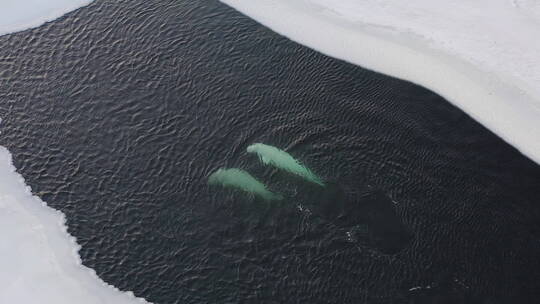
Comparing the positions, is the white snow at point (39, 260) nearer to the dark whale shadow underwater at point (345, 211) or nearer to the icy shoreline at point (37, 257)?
the icy shoreline at point (37, 257)

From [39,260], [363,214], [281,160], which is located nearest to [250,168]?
[281,160]

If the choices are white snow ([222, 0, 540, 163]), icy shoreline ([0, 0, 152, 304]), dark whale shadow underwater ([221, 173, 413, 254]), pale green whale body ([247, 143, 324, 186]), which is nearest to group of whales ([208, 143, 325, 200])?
pale green whale body ([247, 143, 324, 186])

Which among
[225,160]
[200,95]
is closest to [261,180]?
[225,160]

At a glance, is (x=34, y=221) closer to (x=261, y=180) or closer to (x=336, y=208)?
(x=261, y=180)

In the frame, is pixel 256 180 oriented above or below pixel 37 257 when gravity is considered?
above

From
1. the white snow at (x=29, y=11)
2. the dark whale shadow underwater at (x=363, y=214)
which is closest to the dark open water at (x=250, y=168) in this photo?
the dark whale shadow underwater at (x=363, y=214)

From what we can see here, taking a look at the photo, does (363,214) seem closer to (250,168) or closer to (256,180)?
(256,180)
